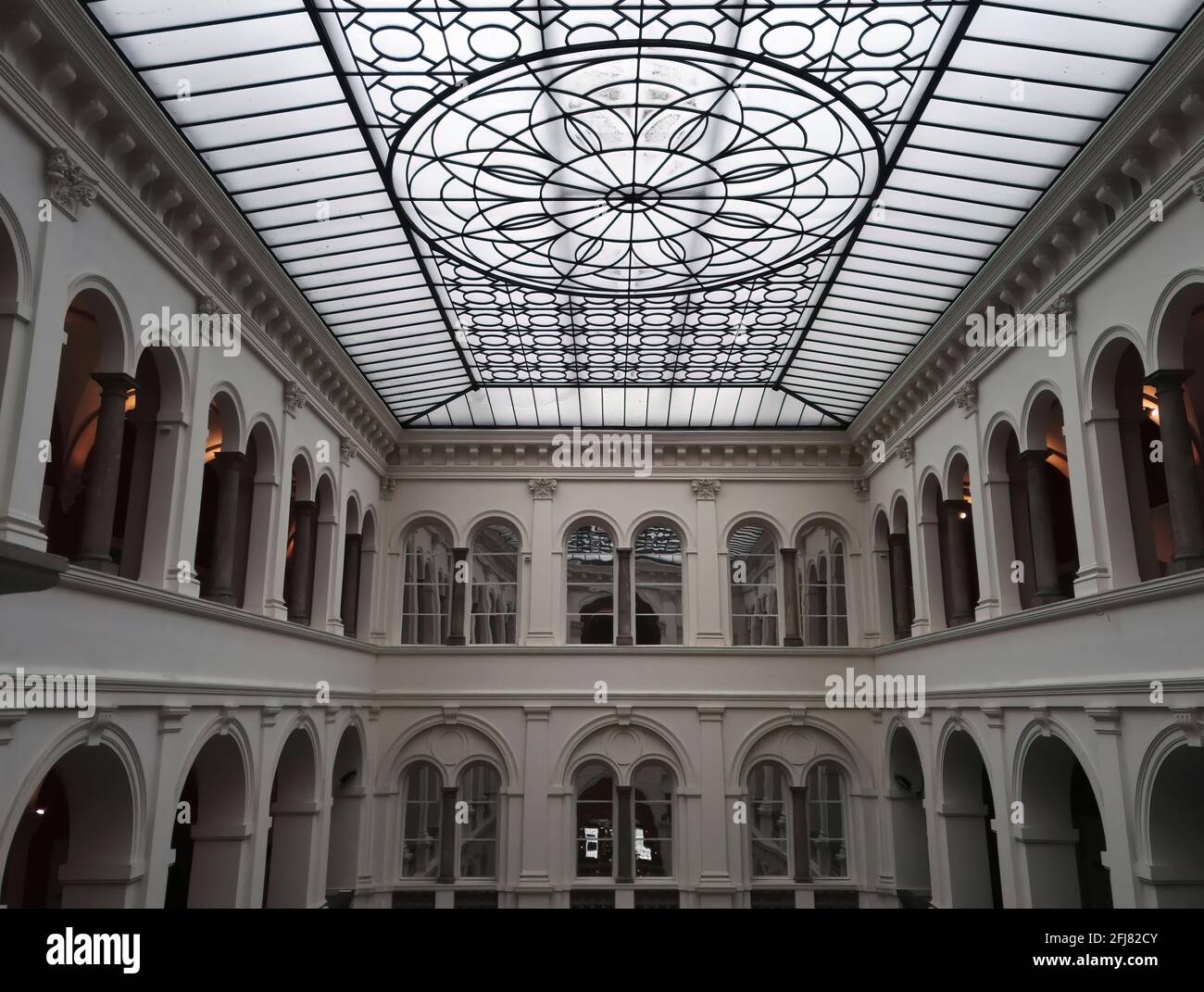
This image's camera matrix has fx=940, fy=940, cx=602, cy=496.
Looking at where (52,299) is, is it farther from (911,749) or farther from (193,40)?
(911,749)

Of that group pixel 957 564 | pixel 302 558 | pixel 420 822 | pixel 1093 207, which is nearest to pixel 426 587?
pixel 420 822

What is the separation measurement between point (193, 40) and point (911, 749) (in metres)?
16.2

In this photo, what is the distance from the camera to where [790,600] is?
19.6 meters

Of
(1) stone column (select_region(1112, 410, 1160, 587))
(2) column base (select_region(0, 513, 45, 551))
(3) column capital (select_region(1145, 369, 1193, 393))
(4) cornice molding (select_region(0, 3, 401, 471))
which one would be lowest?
(2) column base (select_region(0, 513, 45, 551))

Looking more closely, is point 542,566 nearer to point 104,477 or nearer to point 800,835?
point 800,835

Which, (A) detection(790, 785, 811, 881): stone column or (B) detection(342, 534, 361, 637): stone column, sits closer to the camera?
(B) detection(342, 534, 361, 637): stone column

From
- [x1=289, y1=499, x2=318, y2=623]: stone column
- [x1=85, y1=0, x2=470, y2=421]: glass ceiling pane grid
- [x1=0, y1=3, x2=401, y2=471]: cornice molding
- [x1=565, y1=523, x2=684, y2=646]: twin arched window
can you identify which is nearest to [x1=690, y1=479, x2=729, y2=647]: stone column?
[x1=565, y1=523, x2=684, y2=646]: twin arched window

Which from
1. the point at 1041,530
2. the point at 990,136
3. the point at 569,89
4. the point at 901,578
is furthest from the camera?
the point at 901,578

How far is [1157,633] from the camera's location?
9188 millimetres

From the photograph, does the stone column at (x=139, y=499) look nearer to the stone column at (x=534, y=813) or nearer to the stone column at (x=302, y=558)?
the stone column at (x=302, y=558)

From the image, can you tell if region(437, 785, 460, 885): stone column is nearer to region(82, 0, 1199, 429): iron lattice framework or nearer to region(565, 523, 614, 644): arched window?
region(565, 523, 614, 644): arched window

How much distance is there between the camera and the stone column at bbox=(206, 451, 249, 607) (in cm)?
1206

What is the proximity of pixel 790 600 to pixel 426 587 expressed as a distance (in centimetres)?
768

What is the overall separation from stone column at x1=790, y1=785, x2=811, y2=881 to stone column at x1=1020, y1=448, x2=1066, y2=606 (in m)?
8.00
